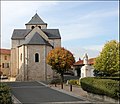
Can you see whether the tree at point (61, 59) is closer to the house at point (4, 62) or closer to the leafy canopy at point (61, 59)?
the leafy canopy at point (61, 59)

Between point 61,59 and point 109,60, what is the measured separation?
24.4ft

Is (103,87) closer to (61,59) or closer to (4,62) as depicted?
(61,59)

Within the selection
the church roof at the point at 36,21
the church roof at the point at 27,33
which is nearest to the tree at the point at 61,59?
the church roof at the point at 27,33

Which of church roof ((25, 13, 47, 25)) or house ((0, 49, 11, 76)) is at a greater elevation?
church roof ((25, 13, 47, 25))

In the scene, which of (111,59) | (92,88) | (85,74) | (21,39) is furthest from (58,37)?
(92,88)

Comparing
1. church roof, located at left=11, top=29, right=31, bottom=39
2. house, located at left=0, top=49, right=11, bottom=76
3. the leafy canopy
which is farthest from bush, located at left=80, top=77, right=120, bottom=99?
house, located at left=0, top=49, right=11, bottom=76

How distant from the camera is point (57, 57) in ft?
118

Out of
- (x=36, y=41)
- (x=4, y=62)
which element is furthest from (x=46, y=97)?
(x=4, y=62)

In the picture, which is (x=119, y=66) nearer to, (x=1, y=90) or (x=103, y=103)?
(x=103, y=103)

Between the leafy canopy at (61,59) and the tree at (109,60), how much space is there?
4815 millimetres

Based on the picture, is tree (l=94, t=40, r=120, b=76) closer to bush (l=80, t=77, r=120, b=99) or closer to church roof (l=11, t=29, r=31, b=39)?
bush (l=80, t=77, r=120, b=99)

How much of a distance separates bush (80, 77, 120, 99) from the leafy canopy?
13889 millimetres

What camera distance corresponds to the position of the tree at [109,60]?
123 ft

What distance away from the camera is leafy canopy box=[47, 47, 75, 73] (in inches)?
1411
